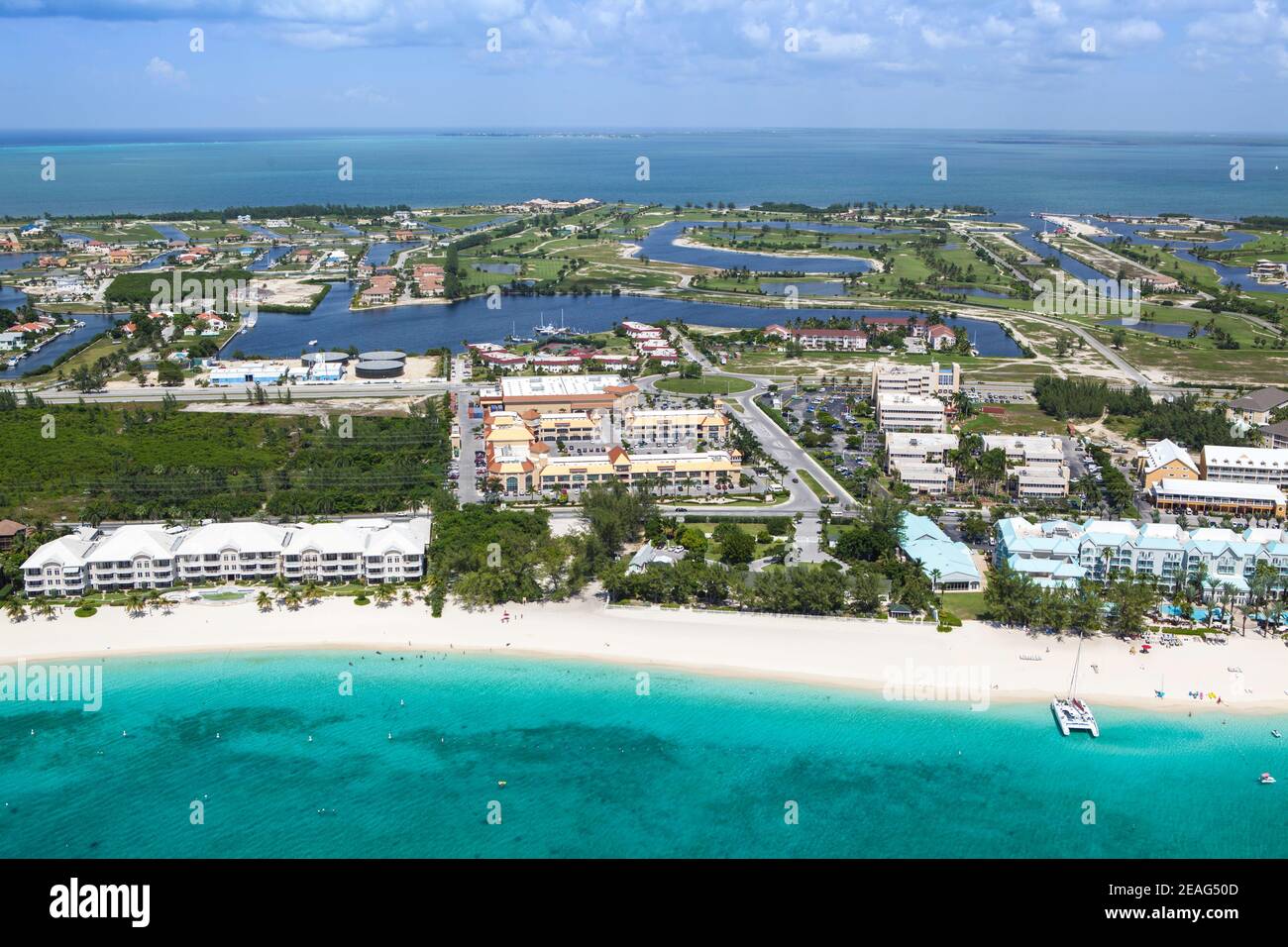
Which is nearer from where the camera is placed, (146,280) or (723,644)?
(723,644)

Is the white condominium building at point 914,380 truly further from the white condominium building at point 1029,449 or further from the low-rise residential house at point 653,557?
the low-rise residential house at point 653,557

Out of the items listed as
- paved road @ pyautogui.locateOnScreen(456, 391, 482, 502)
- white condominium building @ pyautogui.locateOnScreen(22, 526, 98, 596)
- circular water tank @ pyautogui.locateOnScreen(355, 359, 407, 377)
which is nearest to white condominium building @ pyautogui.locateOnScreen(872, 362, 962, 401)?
paved road @ pyautogui.locateOnScreen(456, 391, 482, 502)

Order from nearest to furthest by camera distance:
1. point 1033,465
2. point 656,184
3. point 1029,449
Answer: point 1033,465 < point 1029,449 < point 656,184

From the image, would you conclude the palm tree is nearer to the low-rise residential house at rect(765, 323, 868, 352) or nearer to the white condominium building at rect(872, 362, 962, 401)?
the white condominium building at rect(872, 362, 962, 401)

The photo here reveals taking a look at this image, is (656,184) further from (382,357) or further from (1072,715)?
(1072,715)

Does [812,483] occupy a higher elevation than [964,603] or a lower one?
higher

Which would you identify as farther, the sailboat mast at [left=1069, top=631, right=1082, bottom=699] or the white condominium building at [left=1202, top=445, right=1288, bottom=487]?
the white condominium building at [left=1202, top=445, right=1288, bottom=487]

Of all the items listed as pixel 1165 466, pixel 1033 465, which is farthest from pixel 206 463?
pixel 1165 466
